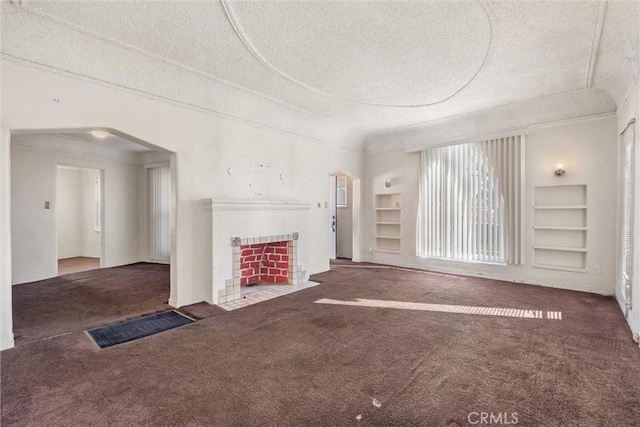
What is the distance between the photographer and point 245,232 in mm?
4352

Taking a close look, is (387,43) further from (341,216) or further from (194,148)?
(341,216)

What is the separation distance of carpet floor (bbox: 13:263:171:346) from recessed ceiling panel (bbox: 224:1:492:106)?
3.37 meters

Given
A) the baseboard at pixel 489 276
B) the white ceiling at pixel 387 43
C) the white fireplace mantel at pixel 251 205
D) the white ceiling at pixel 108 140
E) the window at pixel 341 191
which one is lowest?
the baseboard at pixel 489 276

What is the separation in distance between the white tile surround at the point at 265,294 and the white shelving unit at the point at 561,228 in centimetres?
368

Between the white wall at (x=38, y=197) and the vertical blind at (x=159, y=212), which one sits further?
the vertical blind at (x=159, y=212)

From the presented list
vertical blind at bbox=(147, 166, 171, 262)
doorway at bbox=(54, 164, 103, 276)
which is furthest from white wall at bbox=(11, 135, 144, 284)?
doorway at bbox=(54, 164, 103, 276)

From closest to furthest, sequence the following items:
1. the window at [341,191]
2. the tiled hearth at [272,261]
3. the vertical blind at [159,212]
A: 1. the tiled hearth at [272,261]
2. the vertical blind at [159,212]
3. the window at [341,191]

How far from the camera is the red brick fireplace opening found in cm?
497

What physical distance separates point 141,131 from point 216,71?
3.66 feet

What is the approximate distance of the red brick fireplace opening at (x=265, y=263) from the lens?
16.3ft

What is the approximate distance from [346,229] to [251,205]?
398 centimetres

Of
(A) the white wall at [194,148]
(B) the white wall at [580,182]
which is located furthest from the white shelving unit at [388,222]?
(A) the white wall at [194,148]
